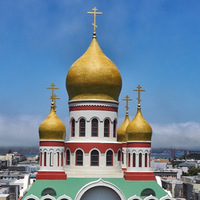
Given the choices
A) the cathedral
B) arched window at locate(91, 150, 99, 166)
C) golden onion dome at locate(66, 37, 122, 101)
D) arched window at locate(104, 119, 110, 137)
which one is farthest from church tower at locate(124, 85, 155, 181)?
golden onion dome at locate(66, 37, 122, 101)

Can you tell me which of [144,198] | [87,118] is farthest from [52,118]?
[144,198]

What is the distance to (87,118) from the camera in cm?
4050

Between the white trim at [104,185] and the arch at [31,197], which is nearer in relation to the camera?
the arch at [31,197]

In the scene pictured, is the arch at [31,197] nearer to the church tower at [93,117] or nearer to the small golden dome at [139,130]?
the church tower at [93,117]

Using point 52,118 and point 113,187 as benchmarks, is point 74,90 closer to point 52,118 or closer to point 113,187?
point 52,118

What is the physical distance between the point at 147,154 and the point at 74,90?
23.9 ft

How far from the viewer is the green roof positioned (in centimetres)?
3809

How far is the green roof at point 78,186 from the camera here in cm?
3809

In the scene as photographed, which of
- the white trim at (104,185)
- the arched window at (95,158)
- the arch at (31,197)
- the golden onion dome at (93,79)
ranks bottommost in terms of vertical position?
the arch at (31,197)

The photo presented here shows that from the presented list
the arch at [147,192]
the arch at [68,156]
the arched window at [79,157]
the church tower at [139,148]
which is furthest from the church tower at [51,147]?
the arch at [147,192]

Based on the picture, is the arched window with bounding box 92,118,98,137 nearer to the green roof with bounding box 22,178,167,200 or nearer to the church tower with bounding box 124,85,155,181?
the church tower with bounding box 124,85,155,181

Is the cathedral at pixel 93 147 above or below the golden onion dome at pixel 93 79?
below

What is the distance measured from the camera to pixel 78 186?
38500mm

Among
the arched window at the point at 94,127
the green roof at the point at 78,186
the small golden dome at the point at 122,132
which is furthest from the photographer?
the small golden dome at the point at 122,132
